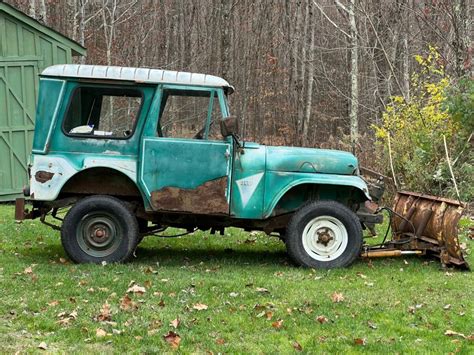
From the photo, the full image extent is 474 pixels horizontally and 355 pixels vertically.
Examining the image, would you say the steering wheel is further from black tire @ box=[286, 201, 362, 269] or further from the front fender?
black tire @ box=[286, 201, 362, 269]

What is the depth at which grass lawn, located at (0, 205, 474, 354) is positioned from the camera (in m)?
5.16

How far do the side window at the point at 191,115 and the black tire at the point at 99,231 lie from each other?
3.57ft

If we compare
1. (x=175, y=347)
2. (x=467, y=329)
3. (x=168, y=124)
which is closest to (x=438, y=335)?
(x=467, y=329)

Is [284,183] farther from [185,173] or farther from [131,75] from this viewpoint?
[131,75]

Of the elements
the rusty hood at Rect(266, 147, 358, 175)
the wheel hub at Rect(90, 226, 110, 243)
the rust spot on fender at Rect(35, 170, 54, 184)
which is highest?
the rusty hood at Rect(266, 147, 358, 175)

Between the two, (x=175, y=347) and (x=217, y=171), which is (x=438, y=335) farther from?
(x=217, y=171)

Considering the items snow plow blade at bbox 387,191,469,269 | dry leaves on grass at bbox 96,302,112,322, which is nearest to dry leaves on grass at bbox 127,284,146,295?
dry leaves on grass at bbox 96,302,112,322

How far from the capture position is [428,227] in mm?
8219

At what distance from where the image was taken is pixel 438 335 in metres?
5.42

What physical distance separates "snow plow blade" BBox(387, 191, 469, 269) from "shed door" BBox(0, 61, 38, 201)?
8.82 meters

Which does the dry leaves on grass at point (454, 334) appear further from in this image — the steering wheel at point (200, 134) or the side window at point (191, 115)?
the steering wheel at point (200, 134)

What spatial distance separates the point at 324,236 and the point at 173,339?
10.5ft

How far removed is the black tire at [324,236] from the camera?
7789mm

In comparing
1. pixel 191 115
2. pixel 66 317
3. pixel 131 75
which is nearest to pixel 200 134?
pixel 191 115
